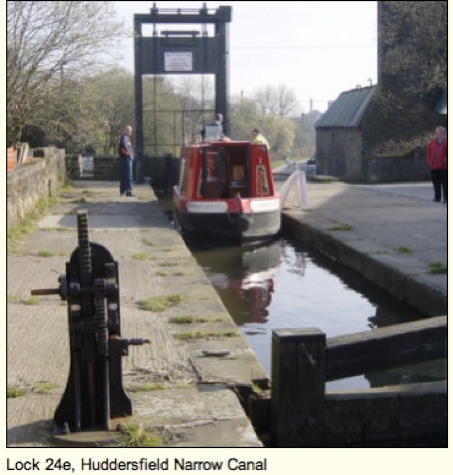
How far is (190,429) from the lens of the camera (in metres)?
4.54

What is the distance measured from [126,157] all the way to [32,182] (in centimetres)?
419

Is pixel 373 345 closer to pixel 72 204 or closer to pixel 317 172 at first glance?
pixel 72 204

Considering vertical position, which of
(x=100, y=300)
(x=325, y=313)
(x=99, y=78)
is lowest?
(x=325, y=313)

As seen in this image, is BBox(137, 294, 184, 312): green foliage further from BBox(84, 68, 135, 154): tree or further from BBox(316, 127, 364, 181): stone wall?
BBox(316, 127, 364, 181): stone wall

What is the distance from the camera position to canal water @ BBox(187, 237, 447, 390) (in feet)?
23.1

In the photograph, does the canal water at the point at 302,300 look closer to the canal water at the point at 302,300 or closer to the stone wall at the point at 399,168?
the canal water at the point at 302,300

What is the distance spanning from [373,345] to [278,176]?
25711mm

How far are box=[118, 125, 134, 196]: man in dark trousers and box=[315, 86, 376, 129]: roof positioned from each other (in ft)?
41.4

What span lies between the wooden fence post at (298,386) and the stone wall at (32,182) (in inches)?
291

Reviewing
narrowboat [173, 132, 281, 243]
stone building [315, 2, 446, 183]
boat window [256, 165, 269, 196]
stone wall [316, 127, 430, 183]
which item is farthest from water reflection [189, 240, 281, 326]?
stone building [315, 2, 446, 183]

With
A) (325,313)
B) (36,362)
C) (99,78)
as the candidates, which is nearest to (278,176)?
(99,78)

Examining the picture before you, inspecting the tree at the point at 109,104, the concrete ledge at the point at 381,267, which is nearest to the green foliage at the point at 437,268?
the concrete ledge at the point at 381,267
